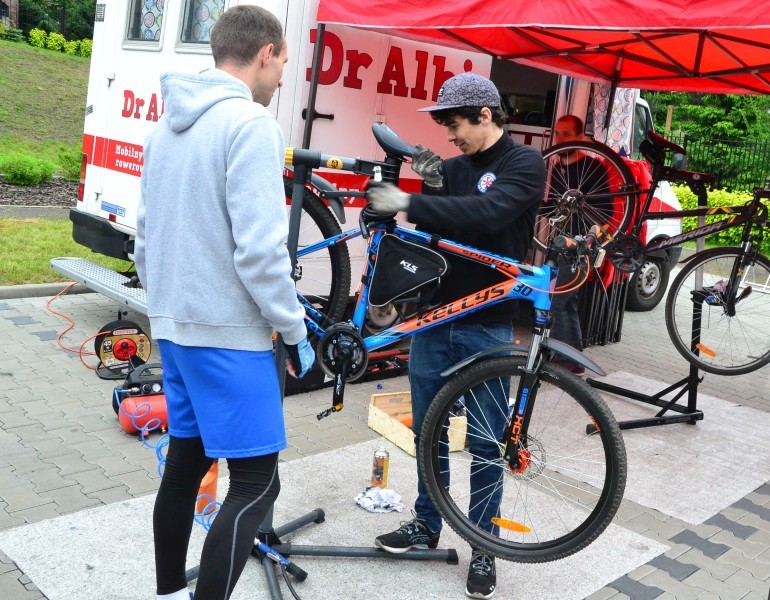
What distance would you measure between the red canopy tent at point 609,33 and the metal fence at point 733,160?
10.6 meters

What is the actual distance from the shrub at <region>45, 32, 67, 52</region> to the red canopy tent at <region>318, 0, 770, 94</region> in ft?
79.2

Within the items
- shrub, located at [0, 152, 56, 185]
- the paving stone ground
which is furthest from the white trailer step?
shrub, located at [0, 152, 56, 185]

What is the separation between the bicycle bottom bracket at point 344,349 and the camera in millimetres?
3635

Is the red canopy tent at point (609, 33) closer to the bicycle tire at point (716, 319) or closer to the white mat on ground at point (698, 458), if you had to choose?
the bicycle tire at point (716, 319)

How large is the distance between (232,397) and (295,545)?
1412 mm

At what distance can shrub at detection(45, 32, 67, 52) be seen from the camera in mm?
26672

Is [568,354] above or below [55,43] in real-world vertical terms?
below

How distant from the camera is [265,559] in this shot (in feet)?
10.9

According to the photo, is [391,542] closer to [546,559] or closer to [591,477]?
[546,559]

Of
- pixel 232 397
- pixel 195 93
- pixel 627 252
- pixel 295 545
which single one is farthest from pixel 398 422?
pixel 195 93

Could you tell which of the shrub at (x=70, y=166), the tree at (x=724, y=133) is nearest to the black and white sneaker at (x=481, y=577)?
the shrub at (x=70, y=166)

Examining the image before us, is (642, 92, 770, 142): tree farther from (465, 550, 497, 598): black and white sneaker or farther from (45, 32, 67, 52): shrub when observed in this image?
(465, 550, 497, 598): black and white sneaker

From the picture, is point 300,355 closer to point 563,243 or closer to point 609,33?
point 563,243

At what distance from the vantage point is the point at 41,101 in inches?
808
